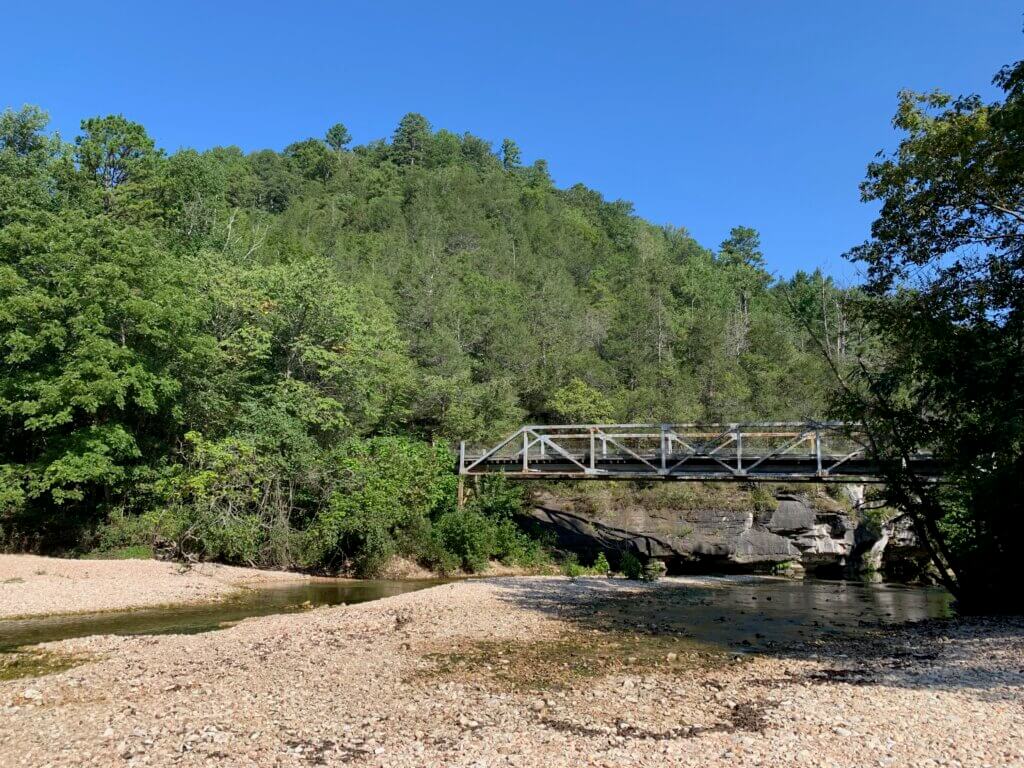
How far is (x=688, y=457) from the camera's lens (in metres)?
26.6

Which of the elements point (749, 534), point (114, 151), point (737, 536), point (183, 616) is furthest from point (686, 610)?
point (114, 151)

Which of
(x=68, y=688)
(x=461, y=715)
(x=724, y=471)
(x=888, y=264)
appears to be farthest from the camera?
(x=724, y=471)

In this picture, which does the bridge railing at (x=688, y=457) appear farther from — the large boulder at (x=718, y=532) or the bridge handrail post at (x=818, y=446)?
the large boulder at (x=718, y=532)

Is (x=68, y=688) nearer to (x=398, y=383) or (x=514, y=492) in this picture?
(x=514, y=492)

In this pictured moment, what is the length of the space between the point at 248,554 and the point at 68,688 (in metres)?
15.7

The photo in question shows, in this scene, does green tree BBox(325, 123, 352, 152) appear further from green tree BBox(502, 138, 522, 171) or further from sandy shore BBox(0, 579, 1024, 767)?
sandy shore BBox(0, 579, 1024, 767)

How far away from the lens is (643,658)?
1059 centimetres

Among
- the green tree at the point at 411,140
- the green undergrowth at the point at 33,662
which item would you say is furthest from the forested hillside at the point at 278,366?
the green tree at the point at 411,140

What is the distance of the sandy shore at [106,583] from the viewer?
15195 mm

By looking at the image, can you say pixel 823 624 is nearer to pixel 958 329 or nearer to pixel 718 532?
pixel 958 329

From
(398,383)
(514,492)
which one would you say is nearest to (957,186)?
(514,492)

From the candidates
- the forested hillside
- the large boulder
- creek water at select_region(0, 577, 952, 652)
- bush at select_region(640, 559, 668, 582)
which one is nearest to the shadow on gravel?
creek water at select_region(0, 577, 952, 652)

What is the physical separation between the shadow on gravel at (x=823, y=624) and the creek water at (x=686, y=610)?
0.04 meters

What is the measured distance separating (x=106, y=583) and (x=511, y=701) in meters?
14.6
